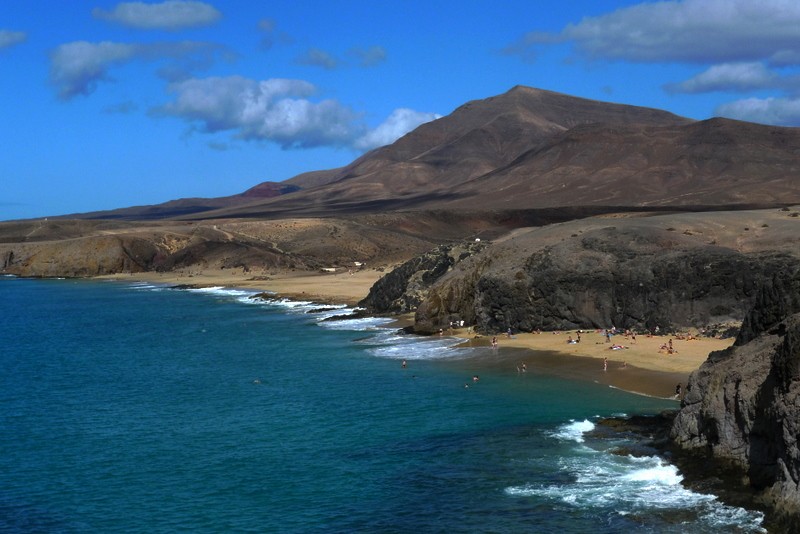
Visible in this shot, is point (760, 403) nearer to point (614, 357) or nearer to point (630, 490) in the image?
point (630, 490)

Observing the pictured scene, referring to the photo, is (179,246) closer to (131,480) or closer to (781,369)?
(131,480)

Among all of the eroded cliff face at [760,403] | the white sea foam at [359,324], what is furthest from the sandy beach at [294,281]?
the eroded cliff face at [760,403]

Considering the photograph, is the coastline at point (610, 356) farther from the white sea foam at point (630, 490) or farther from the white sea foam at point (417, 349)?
the white sea foam at point (630, 490)

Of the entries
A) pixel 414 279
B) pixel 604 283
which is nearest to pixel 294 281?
pixel 414 279

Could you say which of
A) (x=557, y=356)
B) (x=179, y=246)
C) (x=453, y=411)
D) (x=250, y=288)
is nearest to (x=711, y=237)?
(x=557, y=356)

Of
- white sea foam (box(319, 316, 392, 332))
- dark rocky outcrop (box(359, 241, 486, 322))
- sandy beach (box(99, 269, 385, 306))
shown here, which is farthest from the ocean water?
sandy beach (box(99, 269, 385, 306))
